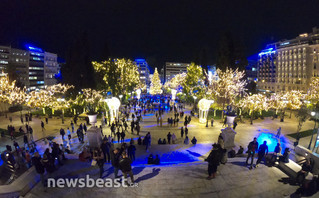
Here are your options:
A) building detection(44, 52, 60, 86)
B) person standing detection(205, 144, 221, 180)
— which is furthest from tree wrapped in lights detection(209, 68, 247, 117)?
building detection(44, 52, 60, 86)

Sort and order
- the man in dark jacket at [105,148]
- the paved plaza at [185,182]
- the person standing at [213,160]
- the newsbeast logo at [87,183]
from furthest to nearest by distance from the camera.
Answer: the man in dark jacket at [105,148]
the person standing at [213,160]
the newsbeast logo at [87,183]
the paved plaza at [185,182]

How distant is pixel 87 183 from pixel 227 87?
80.9 feet

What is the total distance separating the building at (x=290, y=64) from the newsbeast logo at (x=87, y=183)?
6696 cm

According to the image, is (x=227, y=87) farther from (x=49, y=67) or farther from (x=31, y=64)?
(x=49, y=67)

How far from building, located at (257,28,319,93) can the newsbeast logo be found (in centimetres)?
6696

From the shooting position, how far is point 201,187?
745 centimetres

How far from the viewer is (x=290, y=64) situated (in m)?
74.8

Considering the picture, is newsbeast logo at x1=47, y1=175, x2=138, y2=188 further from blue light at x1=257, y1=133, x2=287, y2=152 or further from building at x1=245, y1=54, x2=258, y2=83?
building at x1=245, y1=54, x2=258, y2=83

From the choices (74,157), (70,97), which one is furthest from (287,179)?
(70,97)

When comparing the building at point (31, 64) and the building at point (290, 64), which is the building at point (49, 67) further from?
the building at point (290, 64)

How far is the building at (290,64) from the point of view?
66.2 meters

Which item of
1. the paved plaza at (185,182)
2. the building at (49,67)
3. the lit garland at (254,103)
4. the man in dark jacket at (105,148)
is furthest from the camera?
the building at (49,67)

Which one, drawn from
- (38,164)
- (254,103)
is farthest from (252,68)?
(38,164)

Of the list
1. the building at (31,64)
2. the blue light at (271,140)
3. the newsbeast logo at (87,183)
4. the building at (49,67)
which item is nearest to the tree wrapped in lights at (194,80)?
the blue light at (271,140)
